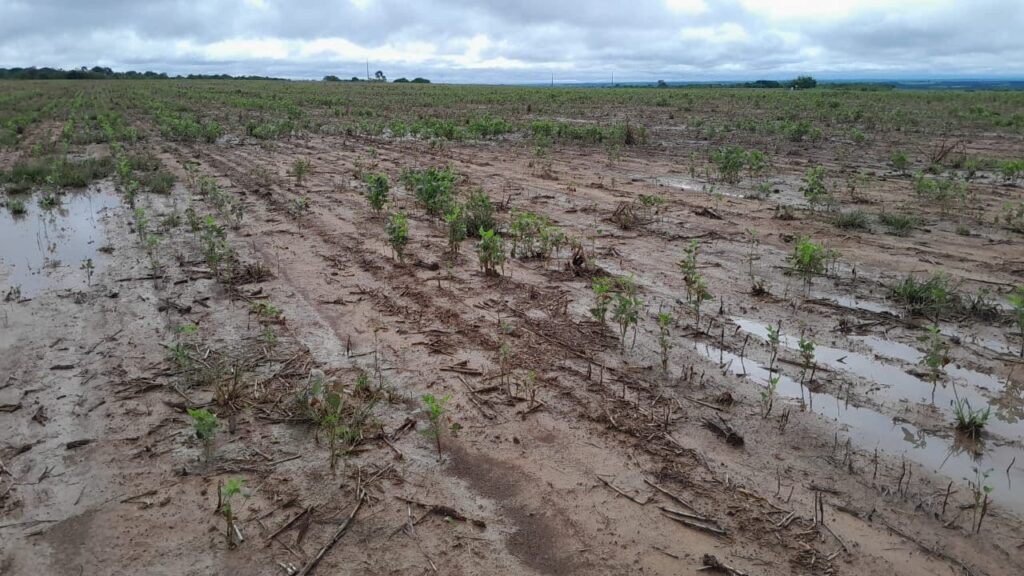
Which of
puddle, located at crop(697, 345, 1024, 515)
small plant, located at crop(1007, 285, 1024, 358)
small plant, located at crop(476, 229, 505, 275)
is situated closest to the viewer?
puddle, located at crop(697, 345, 1024, 515)

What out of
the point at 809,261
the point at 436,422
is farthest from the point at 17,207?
the point at 809,261

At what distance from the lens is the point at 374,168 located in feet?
43.6

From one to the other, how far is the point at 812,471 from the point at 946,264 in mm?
4736

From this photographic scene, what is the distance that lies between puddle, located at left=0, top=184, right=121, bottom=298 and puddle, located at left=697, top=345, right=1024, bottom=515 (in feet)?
23.4

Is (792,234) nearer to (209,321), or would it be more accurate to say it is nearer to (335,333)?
(335,333)

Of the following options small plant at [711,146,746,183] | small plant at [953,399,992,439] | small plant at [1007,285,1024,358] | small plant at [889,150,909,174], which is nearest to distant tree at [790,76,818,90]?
small plant at [889,150,909,174]

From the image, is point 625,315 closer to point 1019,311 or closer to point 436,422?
point 436,422

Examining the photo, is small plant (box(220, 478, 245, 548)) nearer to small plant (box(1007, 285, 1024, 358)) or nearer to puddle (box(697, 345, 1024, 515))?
puddle (box(697, 345, 1024, 515))

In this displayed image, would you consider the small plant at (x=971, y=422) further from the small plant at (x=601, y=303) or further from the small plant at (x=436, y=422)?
the small plant at (x=436, y=422)

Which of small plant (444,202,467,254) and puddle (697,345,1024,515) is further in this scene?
small plant (444,202,467,254)

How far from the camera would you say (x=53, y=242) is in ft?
27.2

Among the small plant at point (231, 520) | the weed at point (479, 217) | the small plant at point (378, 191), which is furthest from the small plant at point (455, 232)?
the small plant at point (231, 520)

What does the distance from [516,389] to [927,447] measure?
261cm

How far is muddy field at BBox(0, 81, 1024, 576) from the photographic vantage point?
10.4 feet
